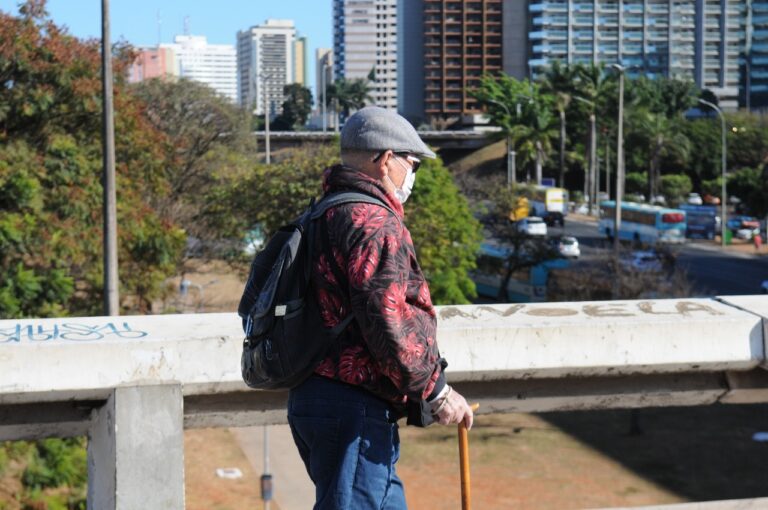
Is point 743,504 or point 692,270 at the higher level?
point 743,504

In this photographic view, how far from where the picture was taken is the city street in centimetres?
4147

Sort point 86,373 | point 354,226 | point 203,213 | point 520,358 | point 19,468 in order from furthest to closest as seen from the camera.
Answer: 1. point 203,213
2. point 19,468
3. point 520,358
4. point 86,373
5. point 354,226

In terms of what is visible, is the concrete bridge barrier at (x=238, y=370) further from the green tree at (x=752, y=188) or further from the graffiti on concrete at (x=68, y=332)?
the green tree at (x=752, y=188)

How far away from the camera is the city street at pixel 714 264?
1633 inches

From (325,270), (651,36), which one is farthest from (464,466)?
(651,36)

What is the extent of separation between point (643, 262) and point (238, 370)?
37438 mm

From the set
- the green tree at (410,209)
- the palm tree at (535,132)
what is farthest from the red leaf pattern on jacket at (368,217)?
the palm tree at (535,132)

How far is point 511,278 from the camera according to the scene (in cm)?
4106

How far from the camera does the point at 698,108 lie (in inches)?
4520

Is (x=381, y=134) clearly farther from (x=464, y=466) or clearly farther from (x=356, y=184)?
(x=464, y=466)

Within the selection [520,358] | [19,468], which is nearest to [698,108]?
[19,468]

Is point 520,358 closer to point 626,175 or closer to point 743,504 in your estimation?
point 743,504

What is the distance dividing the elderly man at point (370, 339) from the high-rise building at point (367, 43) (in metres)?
164

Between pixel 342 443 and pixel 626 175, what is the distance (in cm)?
8100
